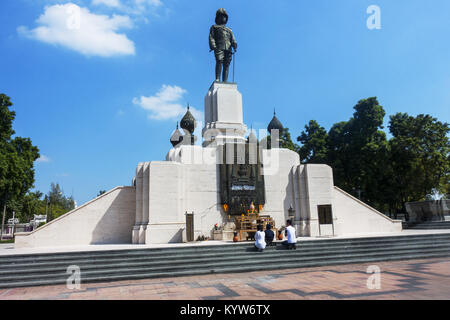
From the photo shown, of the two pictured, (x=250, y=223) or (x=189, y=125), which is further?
(x=189, y=125)

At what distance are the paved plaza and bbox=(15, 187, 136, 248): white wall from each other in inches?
266

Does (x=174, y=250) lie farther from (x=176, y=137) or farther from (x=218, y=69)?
(x=176, y=137)

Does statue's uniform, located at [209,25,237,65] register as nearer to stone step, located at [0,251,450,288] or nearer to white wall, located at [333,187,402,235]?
white wall, located at [333,187,402,235]

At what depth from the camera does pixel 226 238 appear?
1533cm

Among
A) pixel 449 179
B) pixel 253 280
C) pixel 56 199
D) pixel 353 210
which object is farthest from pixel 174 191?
pixel 56 199

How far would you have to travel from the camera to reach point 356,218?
18.5 metres

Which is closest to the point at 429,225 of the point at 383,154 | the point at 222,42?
the point at 383,154

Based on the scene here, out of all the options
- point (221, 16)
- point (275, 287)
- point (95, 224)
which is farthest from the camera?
point (221, 16)

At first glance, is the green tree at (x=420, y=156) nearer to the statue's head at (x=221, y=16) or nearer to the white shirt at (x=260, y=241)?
the statue's head at (x=221, y=16)

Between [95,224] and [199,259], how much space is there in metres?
7.57

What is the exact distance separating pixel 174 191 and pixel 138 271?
6.17 metres

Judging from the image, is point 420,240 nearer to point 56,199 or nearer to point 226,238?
point 226,238

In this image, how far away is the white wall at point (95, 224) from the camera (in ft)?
48.1

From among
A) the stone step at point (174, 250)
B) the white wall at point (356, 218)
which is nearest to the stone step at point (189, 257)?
the stone step at point (174, 250)
